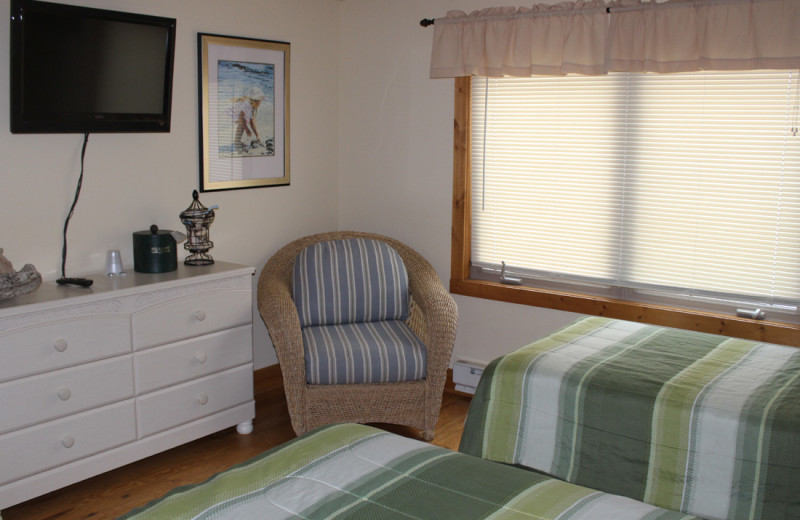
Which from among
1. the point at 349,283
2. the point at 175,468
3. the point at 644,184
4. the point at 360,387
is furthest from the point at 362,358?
the point at 644,184

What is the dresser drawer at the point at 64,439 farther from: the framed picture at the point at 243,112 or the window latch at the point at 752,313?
the window latch at the point at 752,313

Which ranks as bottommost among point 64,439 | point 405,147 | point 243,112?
point 64,439

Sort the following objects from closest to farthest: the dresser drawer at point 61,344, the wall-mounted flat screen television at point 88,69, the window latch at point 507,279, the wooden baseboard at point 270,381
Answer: the dresser drawer at point 61,344 < the wall-mounted flat screen television at point 88,69 < the window latch at point 507,279 < the wooden baseboard at point 270,381

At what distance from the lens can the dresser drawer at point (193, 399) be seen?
10.5 ft

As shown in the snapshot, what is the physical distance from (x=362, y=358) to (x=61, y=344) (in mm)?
1236

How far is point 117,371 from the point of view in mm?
3055

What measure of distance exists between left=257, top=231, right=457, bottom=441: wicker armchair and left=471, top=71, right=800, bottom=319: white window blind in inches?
26.7

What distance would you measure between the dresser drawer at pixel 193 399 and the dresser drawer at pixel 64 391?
0.45 feet

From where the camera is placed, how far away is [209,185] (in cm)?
382

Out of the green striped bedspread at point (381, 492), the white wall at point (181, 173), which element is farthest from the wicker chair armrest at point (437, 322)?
the green striped bedspread at point (381, 492)

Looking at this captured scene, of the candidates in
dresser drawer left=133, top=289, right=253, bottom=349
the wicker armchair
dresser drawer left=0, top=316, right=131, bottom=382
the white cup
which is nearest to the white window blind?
the wicker armchair

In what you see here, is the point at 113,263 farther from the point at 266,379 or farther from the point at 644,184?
the point at 644,184

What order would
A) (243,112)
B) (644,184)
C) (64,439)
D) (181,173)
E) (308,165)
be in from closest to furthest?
1. (64,439)
2. (644,184)
3. (181,173)
4. (243,112)
5. (308,165)

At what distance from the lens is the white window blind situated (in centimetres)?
321
